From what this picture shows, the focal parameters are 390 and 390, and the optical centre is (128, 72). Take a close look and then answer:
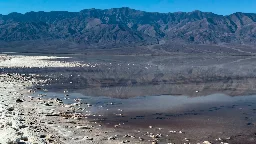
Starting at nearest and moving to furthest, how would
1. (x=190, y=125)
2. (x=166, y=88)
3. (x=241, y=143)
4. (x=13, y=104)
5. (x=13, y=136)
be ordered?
(x=13, y=136), (x=241, y=143), (x=190, y=125), (x=13, y=104), (x=166, y=88)

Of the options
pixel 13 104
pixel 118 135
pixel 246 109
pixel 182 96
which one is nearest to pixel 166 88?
pixel 182 96

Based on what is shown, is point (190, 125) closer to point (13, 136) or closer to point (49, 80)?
point (13, 136)

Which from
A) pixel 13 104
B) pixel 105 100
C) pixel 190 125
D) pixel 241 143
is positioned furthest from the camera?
pixel 105 100

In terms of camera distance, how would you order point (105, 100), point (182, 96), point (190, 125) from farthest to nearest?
1. point (182, 96)
2. point (105, 100)
3. point (190, 125)

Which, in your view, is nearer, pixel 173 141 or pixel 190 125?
pixel 173 141

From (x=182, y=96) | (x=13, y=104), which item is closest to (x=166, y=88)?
(x=182, y=96)

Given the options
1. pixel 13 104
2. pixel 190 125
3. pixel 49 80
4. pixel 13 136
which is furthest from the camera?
pixel 49 80

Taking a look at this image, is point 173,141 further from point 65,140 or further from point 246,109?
point 246,109

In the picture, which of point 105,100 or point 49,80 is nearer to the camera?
point 105,100
